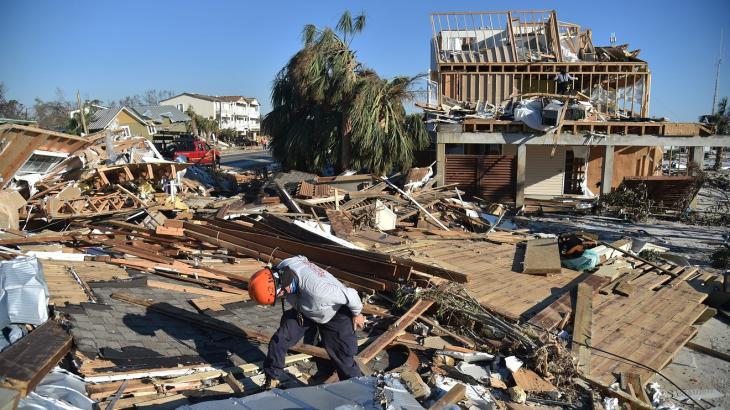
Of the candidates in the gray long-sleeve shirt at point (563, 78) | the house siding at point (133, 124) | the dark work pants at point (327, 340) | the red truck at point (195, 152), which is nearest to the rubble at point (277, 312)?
the dark work pants at point (327, 340)

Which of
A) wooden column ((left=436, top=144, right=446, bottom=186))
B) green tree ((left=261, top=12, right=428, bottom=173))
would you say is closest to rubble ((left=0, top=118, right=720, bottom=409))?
green tree ((left=261, top=12, right=428, bottom=173))

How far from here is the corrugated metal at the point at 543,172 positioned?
68.5ft

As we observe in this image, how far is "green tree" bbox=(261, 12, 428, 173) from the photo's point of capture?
55.0 ft

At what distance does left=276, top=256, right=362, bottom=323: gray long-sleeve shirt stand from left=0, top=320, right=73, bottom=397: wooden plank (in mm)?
1911

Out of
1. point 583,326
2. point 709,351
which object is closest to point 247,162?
point 583,326

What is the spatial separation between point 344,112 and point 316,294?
13.5 metres

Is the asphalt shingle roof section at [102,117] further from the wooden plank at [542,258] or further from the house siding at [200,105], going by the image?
the wooden plank at [542,258]

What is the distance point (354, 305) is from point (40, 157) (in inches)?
414

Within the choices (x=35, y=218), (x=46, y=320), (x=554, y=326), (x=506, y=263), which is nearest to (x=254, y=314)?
(x=46, y=320)

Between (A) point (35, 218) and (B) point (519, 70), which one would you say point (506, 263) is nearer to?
(A) point (35, 218)

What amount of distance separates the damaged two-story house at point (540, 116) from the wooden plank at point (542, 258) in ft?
28.2

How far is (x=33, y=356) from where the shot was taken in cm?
404

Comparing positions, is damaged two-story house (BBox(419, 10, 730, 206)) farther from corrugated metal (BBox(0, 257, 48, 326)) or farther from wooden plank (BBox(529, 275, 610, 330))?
corrugated metal (BBox(0, 257, 48, 326))

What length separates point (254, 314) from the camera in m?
6.48
